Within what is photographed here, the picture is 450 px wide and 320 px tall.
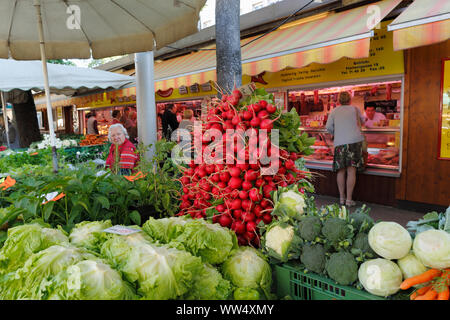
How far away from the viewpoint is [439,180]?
536 centimetres

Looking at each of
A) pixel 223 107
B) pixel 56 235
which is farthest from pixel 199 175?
pixel 56 235

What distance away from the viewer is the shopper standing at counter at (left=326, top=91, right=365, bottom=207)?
598 centimetres

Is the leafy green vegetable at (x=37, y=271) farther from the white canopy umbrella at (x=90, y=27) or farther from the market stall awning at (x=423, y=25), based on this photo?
the market stall awning at (x=423, y=25)

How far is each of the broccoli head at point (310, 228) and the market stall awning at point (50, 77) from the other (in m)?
6.16

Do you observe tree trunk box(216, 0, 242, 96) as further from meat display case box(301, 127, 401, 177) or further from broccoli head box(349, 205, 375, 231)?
meat display case box(301, 127, 401, 177)

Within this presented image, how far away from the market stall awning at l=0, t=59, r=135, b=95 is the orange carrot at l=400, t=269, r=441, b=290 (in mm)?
6684

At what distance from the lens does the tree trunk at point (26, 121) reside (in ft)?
29.9

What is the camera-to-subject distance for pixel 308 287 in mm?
1649

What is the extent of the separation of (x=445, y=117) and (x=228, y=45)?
12.1 ft

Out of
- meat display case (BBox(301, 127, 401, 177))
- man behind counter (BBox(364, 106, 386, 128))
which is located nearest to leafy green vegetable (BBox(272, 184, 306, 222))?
meat display case (BBox(301, 127, 401, 177))

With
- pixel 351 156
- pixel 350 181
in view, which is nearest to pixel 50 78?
pixel 351 156

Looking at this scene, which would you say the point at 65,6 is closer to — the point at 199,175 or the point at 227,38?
the point at 227,38

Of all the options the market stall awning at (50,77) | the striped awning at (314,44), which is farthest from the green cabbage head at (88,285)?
the market stall awning at (50,77)
